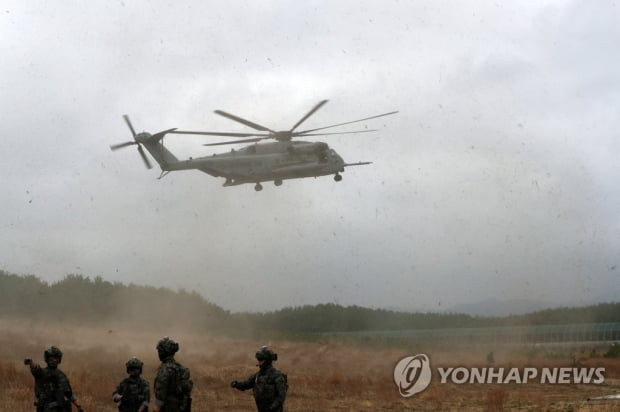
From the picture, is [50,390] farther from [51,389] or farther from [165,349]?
[165,349]

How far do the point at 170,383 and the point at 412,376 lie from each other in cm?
2694

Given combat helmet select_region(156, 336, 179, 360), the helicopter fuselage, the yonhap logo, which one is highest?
the helicopter fuselage

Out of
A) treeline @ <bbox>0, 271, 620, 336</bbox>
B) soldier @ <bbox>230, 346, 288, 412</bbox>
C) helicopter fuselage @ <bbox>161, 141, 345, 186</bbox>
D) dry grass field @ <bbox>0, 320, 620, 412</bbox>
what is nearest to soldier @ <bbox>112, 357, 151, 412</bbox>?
soldier @ <bbox>230, 346, 288, 412</bbox>

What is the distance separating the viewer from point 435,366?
44062 mm

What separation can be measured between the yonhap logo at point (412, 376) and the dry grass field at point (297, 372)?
567 mm

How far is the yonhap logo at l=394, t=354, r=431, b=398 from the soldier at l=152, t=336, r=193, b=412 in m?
20.5

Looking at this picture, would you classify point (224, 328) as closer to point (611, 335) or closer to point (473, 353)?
point (473, 353)

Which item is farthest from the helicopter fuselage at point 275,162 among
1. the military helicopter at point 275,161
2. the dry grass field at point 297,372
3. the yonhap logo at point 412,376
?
the yonhap logo at point 412,376

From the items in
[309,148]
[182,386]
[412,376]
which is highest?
[309,148]

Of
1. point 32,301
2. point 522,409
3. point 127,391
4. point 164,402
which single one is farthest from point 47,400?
point 32,301

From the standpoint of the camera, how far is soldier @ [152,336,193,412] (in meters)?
11.3

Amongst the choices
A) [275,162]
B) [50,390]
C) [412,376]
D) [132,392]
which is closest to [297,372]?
[412,376]

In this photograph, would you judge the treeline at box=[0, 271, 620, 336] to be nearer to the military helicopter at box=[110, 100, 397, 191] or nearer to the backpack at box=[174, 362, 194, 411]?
the military helicopter at box=[110, 100, 397, 191]

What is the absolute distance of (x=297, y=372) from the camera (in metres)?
42.0
